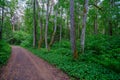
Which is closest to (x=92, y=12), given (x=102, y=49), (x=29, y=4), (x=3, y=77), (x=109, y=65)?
(x=102, y=49)

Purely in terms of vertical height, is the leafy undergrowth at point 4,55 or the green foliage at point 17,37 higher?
the green foliage at point 17,37

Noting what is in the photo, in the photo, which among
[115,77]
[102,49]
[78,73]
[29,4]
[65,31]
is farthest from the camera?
[65,31]

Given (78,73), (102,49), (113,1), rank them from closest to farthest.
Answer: (78,73)
(102,49)
(113,1)

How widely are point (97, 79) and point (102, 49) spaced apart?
5.39 m

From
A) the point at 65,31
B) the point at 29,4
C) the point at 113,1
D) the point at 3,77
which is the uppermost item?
the point at 29,4

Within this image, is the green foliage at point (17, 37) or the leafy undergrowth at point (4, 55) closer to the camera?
the leafy undergrowth at point (4, 55)

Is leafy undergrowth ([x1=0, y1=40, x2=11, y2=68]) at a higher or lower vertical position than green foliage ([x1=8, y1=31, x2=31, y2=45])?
lower

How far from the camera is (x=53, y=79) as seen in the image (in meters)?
7.18

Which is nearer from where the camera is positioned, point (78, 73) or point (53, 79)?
point (53, 79)

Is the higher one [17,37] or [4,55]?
[17,37]

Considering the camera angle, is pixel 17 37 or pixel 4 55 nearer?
pixel 4 55

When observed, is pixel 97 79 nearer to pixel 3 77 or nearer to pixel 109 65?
pixel 109 65

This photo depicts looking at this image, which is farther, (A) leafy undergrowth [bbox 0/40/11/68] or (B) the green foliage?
(B) the green foliage

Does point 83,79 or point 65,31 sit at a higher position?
point 65,31
